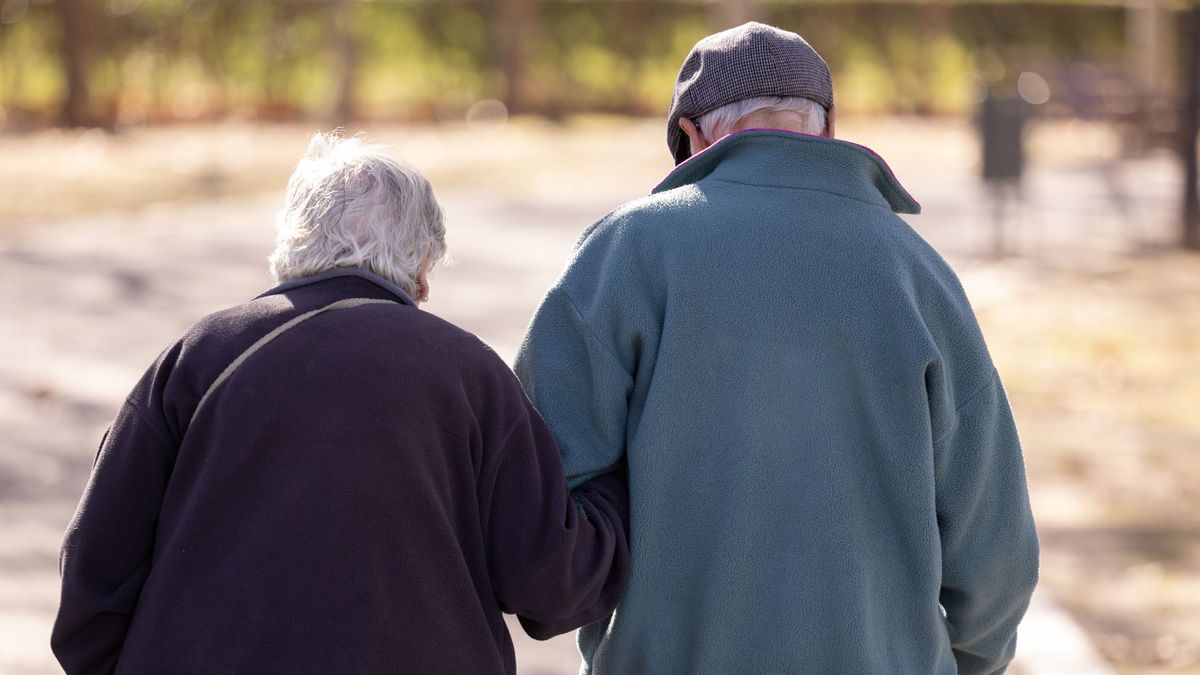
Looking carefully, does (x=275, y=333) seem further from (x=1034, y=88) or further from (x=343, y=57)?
A: (x=343, y=57)

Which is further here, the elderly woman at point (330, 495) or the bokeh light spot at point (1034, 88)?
the bokeh light spot at point (1034, 88)

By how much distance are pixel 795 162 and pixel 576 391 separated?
0.49 m

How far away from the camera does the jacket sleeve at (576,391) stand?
2.42 meters

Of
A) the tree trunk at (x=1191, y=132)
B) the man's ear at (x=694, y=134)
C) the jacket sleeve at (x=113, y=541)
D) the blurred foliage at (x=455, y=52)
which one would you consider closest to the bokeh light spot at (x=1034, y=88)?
the tree trunk at (x=1191, y=132)

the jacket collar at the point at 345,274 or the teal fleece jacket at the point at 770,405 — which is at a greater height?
the jacket collar at the point at 345,274

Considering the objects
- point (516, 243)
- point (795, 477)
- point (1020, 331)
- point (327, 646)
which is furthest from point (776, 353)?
point (516, 243)

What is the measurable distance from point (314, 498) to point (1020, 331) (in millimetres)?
7751

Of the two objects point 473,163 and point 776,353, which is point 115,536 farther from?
point 473,163

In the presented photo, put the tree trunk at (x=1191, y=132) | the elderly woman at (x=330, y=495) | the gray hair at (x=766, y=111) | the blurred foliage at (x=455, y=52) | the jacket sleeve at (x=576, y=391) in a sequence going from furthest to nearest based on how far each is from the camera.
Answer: the blurred foliage at (x=455, y=52)
the tree trunk at (x=1191, y=132)
the gray hair at (x=766, y=111)
the jacket sleeve at (x=576, y=391)
the elderly woman at (x=330, y=495)

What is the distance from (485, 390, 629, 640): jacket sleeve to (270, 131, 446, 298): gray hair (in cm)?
30

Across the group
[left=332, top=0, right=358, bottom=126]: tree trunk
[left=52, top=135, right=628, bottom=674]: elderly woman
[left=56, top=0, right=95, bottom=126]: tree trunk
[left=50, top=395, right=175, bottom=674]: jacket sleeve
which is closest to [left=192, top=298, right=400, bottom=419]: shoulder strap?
[left=52, top=135, right=628, bottom=674]: elderly woman

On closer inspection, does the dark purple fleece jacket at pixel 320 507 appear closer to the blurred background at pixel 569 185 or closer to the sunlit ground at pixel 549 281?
the blurred background at pixel 569 185

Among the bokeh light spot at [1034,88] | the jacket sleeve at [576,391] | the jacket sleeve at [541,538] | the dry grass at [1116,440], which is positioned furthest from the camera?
the bokeh light spot at [1034,88]

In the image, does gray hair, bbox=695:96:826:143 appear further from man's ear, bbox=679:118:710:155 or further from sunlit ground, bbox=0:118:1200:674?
sunlit ground, bbox=0:118:1200:674
